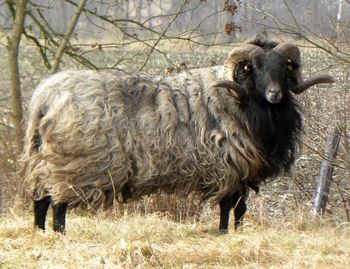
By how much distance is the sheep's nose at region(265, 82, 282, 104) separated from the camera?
23.4ft

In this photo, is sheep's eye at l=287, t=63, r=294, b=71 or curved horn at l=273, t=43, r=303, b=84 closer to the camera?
curved horn at l=273, t=43, r=303, b=84

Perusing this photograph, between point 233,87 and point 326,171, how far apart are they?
280cm

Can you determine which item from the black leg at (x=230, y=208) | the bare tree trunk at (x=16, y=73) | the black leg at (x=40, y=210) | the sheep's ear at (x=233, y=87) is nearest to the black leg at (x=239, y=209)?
the black leg at (x=230, y=208)

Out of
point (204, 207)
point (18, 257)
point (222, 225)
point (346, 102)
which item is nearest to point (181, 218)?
point (204, 207)

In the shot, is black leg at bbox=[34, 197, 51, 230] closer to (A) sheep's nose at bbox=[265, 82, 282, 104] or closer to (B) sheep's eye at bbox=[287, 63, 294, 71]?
(A) sheep's nose at bbox=[265, 82, 282, 104]

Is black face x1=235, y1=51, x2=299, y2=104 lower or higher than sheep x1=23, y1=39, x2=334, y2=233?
higher

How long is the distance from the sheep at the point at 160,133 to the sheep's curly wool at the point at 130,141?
0.03 ft

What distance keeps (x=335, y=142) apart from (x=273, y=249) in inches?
161

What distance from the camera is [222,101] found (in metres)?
7.53

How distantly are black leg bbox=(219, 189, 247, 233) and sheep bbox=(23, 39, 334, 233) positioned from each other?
1cm

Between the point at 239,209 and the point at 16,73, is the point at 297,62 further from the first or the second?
the point at 16,73

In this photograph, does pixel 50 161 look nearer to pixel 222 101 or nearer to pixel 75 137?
pixel 75 137

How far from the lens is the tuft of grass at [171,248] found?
5.27 m

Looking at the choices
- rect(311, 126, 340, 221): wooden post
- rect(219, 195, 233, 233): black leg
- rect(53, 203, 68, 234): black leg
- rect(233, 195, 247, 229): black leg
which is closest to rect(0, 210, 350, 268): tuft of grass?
rect(53, 203, 68, 234): black leg
